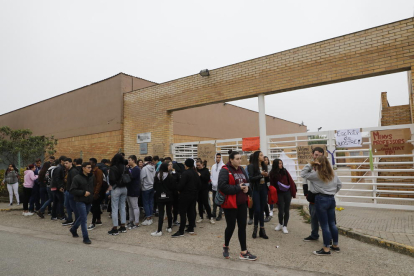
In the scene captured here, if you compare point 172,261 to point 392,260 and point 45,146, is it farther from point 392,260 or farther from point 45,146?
point 45,146

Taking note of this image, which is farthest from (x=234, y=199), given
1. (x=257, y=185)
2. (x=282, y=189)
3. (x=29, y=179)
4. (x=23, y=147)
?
(x=23, y=147)

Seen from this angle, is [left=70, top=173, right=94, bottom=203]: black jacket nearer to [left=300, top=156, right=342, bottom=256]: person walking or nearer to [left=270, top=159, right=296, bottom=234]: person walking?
[left=270, top=159, right=296, bottom=234]: person walking

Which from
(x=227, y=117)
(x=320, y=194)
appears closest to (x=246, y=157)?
(x=320, y=194)

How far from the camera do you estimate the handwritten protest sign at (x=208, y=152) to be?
11055 mm

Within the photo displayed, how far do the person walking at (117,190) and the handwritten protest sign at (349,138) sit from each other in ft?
21.4

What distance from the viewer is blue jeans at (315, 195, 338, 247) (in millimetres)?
4852

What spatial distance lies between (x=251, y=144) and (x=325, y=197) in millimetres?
5420

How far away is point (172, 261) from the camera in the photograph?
4.77 meters

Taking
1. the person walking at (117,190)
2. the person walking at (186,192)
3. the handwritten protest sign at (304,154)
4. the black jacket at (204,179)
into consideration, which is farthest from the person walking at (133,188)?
the handwritten protest sign at (304,154)

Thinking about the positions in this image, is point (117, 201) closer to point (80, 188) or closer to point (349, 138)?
point (80, 188)

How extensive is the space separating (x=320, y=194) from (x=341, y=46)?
5649 mm

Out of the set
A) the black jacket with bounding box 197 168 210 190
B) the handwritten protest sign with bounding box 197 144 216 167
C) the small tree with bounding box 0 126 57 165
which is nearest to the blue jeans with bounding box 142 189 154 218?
the black jacket with bounding box 197 168 210 190

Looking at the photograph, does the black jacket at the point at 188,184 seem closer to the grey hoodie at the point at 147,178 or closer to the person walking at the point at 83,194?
the grey hoodie at the point at 147,178

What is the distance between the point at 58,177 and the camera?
25.6 feet
